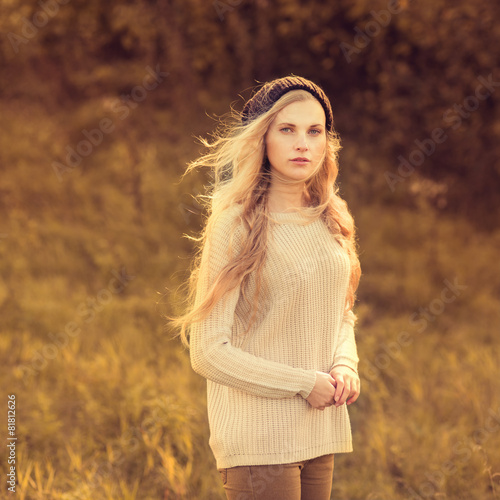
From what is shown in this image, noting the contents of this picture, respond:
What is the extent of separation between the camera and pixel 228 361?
5.50 feet

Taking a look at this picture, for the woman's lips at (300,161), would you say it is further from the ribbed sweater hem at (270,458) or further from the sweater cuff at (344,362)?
the ribbed sweater hem at (270,458)

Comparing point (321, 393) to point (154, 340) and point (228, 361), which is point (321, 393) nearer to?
point (228, 361)

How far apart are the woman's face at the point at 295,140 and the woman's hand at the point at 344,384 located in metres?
0.62

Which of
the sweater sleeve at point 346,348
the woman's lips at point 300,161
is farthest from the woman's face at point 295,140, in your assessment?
the sweater sleeve at point 346,348

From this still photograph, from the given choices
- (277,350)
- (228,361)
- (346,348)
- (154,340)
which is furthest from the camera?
(154,340)

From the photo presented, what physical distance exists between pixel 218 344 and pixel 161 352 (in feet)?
10.6

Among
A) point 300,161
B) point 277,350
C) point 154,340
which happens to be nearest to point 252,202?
point 300,161

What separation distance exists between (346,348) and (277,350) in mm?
272

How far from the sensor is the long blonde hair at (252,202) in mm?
1707

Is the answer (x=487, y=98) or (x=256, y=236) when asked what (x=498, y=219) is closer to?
(x=487, y=98)

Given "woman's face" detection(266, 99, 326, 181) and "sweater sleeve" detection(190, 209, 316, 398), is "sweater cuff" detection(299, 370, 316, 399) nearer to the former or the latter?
"sweater sleeve" detection(190, 209, 316, 398)

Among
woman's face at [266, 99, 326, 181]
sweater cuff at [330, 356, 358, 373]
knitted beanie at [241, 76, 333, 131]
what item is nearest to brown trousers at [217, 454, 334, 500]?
sweater cuff at [330, 356, 358, 373]

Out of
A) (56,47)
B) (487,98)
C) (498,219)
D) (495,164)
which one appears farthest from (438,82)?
(56,47)

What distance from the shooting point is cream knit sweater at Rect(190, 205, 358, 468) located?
5.58 feet
